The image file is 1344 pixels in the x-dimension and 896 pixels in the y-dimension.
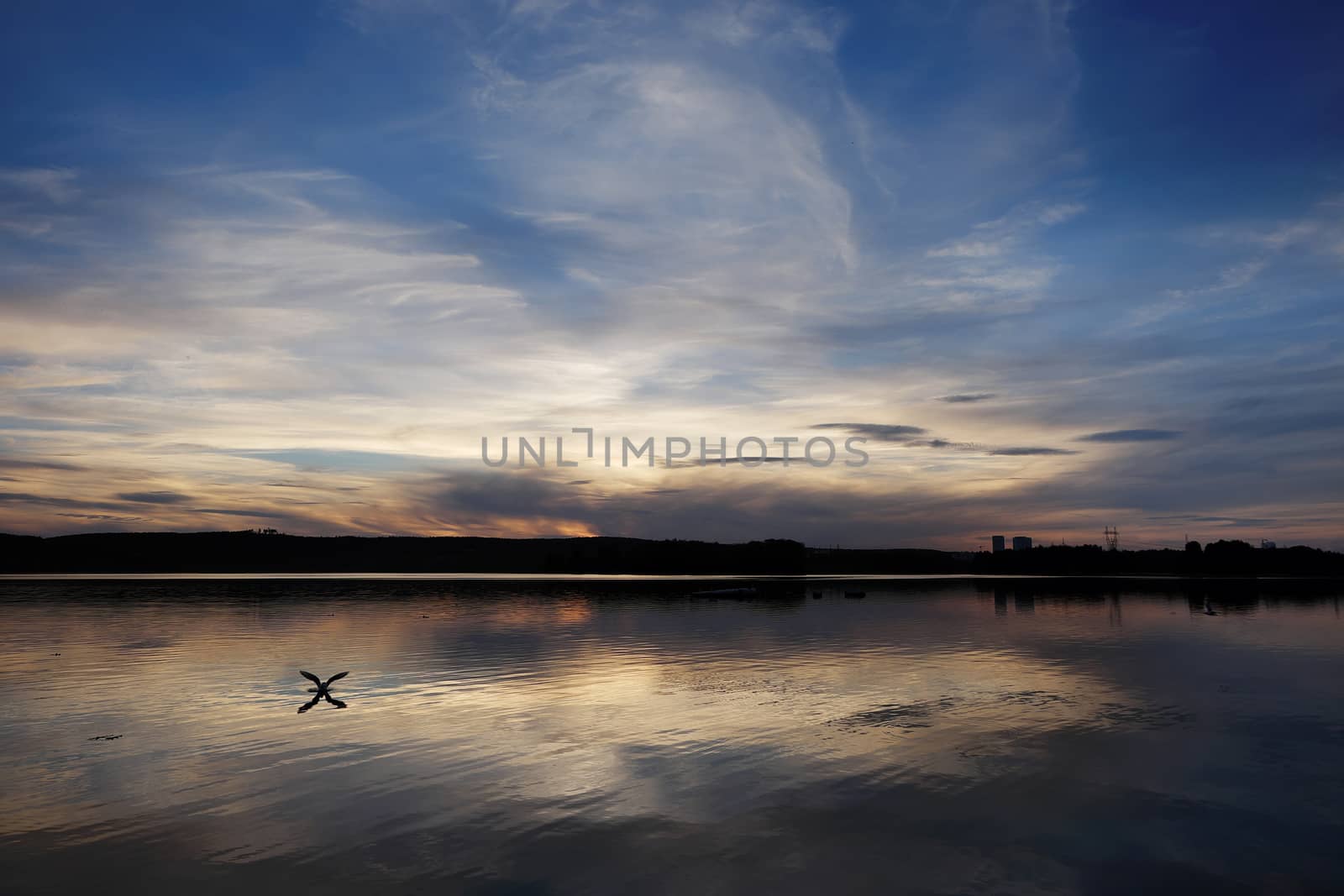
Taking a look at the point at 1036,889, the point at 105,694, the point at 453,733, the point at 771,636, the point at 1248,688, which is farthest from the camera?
the point at 771,636

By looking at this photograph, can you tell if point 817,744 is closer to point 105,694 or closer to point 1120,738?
point 1120,738

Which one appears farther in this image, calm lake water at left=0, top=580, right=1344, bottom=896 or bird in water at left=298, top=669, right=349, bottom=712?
bird in water at left=298, top=669, right=349, bottom=712

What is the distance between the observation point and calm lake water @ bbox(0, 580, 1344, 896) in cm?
1681

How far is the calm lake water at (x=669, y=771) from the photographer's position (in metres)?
16.8

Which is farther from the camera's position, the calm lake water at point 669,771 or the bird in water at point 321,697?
the bird in water at point 321,697

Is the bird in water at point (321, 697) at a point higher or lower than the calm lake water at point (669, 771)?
higher

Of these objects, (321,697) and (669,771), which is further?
(321,697)

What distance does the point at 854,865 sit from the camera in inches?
669

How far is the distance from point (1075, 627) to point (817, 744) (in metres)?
58.8

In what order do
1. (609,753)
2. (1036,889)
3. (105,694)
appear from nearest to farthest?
1. (1036,889)
2. (609,753)
3. (105,694)

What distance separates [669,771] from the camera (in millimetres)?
23766

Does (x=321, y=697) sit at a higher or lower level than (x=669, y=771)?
higher

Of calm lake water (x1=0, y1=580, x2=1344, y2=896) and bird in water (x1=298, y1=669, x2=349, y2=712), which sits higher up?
bird in water (x1=298, y1=669, x2=349, y2=712)

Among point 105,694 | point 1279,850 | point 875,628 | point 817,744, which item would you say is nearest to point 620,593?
point 875,628
